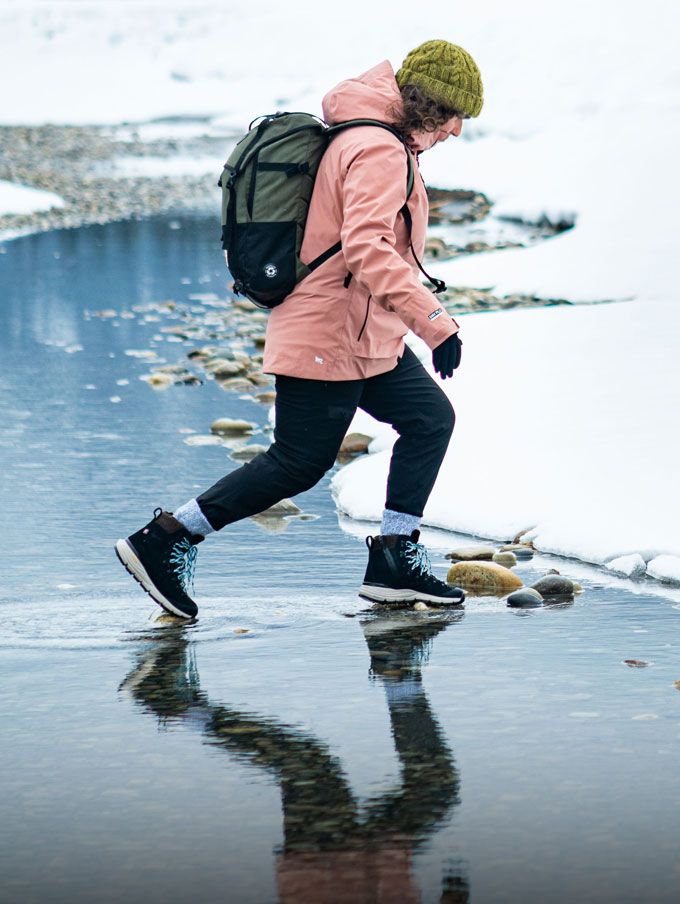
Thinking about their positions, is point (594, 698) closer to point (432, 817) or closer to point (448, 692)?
point (448, 692)

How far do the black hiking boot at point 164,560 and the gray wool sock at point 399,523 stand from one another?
2.04 ft

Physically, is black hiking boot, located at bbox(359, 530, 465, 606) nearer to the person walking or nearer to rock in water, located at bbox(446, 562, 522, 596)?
the person walking

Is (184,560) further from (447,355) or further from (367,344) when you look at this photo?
(447,355)

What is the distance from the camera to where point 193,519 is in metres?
4.97

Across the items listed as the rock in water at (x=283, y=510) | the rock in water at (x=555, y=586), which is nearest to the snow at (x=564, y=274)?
the rock in water at (x=283, y=510)

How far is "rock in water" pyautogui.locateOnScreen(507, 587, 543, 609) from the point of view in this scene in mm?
5129

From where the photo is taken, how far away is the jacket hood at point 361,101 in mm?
4641

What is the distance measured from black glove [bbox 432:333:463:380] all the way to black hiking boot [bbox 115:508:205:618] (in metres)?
0.96

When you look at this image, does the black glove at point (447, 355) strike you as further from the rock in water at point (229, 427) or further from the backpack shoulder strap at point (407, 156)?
the rock in water at point (229, 427)

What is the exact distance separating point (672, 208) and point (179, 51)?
71330 mm

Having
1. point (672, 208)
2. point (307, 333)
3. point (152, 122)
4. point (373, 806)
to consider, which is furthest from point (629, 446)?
point (152, 122)

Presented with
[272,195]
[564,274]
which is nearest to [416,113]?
[272,195]

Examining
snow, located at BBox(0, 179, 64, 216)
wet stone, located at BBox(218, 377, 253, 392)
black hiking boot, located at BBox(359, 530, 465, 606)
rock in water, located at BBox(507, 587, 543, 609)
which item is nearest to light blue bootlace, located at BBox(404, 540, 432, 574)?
black hiking boot, located at BBox(359, 530, 465, 606)

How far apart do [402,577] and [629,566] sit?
0.88 meters
